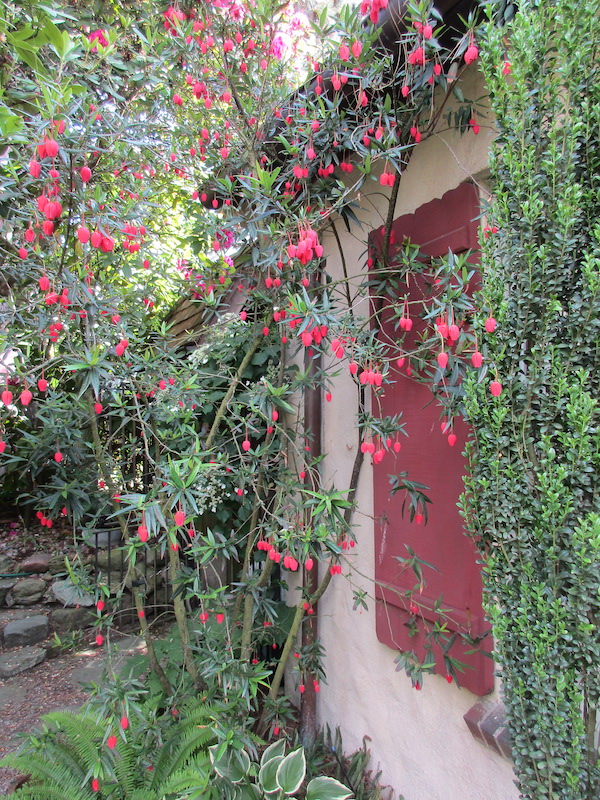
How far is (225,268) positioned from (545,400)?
1933 mm

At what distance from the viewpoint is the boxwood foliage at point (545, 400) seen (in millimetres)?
1183

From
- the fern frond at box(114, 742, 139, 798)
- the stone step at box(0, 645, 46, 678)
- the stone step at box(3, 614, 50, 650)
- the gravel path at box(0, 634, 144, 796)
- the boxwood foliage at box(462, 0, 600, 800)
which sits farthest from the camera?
the stone step at box(3, 614, 50, 650)

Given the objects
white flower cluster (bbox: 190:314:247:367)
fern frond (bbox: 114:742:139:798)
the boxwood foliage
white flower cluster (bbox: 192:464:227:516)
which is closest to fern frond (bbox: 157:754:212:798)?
fern frond (bbox: 114:742:139:798)

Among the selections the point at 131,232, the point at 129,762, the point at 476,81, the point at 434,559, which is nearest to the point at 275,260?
the point at 131,232

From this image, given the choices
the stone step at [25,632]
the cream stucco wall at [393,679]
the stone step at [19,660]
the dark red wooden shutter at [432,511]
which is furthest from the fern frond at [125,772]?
the stone step at [25,632]

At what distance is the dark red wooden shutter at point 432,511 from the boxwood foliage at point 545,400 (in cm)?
38

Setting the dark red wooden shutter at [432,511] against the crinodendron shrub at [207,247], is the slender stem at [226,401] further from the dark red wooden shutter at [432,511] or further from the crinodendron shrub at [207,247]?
the dark red wooden shutter at [432,511]

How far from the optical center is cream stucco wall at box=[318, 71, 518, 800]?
1887 mm

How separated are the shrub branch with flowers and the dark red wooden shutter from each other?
11 centimetres

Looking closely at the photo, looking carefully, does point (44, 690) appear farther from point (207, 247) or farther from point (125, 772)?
point (207, 247)

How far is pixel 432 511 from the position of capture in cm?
203

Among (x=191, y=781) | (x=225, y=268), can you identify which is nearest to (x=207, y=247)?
(x=225, y=268)

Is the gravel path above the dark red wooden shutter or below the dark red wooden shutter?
below

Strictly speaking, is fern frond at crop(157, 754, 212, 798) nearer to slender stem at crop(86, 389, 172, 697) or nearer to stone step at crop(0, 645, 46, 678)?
slender stem at crop(86, 389, 172, 697)
